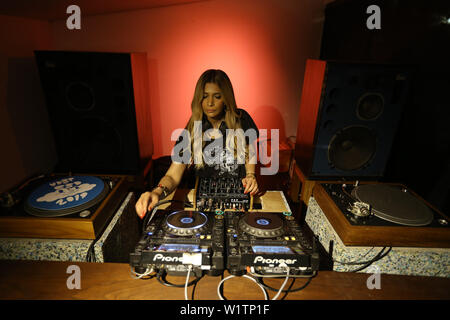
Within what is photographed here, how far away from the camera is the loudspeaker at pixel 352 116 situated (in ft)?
4.99

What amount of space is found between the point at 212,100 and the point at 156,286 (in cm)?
101

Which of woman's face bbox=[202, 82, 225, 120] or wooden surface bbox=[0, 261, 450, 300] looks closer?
wooden surface bbox=[0, 261, 450, 300]

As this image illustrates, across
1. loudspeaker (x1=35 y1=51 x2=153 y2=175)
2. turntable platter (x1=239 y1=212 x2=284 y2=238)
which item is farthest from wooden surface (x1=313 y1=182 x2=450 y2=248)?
loudspeaker (x1=35 y1=51 x2=153 y2=175)

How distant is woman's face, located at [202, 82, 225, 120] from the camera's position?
1442 millimetres

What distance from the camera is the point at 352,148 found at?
1.73 metres

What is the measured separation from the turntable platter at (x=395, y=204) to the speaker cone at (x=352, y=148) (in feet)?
1.43

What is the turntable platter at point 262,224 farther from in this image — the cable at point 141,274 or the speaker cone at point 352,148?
the speaker cone at point 352,148

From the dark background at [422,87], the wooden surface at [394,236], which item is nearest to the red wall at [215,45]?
the dark background at [422,87]

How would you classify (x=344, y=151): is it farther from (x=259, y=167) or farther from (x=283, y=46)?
(x=283, y=46)

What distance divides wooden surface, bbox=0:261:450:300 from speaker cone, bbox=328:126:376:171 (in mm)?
945

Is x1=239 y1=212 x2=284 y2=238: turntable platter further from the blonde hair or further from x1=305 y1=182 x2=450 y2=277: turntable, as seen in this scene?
the blonde hair

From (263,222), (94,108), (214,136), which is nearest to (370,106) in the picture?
(214,136)

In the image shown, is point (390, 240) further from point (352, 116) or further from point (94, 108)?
point (94, 108)
